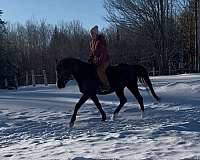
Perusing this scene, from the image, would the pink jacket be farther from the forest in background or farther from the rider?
the forest in background

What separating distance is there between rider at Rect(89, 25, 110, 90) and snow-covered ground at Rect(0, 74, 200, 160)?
3.69 feet

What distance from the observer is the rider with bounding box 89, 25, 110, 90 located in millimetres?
11602

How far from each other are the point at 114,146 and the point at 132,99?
340 inches

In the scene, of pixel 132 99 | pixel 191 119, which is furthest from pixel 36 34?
pixel 191 119

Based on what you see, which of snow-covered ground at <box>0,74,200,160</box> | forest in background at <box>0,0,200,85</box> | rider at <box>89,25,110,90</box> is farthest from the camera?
forest in background at <box>0,0,200,85</box>

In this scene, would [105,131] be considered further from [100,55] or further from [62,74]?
[100,55]

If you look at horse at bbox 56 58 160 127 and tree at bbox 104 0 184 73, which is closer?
horse at bbox 56 58 160 127

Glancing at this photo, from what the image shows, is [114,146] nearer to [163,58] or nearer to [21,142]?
[21,142]

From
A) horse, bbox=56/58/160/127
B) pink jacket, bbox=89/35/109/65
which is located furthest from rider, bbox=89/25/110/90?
horse, bbox=56/58/160/127

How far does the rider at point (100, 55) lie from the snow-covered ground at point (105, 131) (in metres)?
1.13

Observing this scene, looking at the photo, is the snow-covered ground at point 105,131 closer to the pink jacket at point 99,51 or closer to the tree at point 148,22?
the pink jacket at point 99,51

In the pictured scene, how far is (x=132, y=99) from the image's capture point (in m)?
16.1

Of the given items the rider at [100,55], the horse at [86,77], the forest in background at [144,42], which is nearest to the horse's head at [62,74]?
the horse at [86,77]

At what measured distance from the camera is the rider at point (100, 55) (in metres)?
11.6
